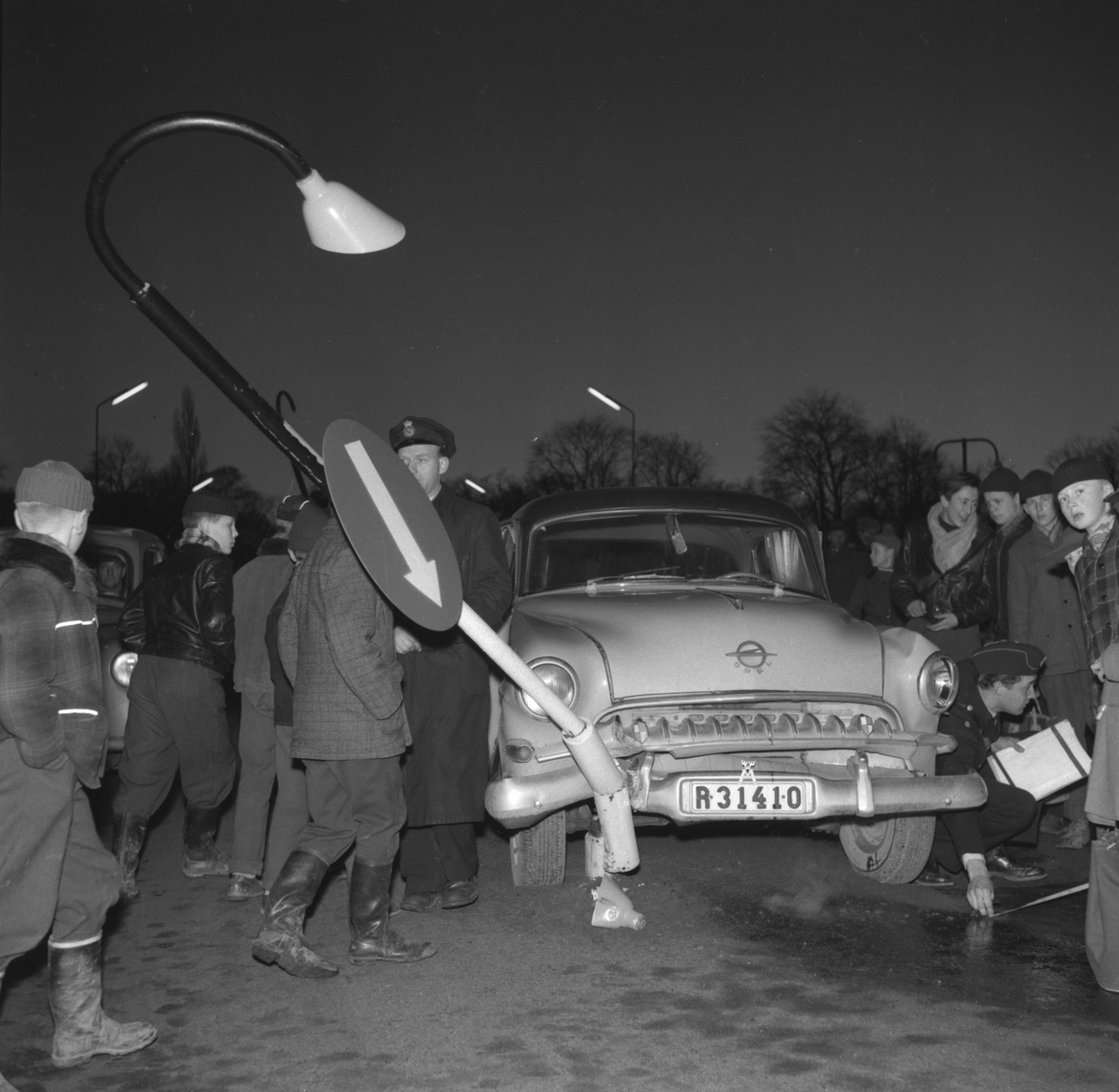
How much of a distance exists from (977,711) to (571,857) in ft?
7.24

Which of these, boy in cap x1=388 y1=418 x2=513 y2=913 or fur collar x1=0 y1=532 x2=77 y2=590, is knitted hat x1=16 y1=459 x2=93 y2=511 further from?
boy in cap x1=388 y1=418 x2=513 y2=913

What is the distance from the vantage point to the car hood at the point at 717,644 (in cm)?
541

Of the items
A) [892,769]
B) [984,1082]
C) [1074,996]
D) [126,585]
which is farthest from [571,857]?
[126,585]

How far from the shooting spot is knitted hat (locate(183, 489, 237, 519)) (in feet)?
20.1

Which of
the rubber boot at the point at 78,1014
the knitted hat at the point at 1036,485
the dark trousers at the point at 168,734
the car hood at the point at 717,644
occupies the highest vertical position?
the knitted hat at the point at 1036,485

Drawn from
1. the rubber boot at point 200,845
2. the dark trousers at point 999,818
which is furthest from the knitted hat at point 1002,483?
the rubber boot at point 200,845

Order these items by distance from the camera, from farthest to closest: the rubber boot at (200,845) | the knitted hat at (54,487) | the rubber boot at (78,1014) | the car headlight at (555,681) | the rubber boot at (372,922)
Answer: the rubber boot at (200,845) → the car headlight at (555,681) → the rubber boot at (372,922) → the knitted hat at (54,487) → the rubber boot at (78,1014)

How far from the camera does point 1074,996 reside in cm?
427

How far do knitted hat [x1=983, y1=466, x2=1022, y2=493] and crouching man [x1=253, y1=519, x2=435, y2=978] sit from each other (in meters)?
4.93

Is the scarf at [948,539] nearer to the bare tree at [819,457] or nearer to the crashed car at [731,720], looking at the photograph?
the crashed car at [731,720]

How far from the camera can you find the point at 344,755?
4.54 metres

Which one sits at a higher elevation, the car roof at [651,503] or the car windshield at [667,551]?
the car roof at [651,503]

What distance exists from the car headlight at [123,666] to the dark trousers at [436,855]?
218 cm

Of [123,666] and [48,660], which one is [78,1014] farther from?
[123,666]
